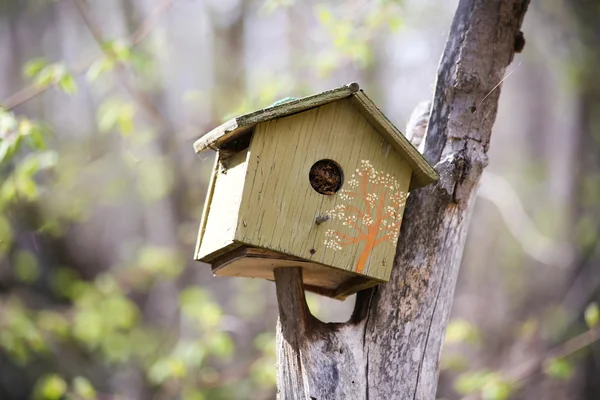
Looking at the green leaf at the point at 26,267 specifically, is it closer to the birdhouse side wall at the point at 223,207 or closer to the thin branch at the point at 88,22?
the thin branch at the point at 88,22

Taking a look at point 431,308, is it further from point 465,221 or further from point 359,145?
point 359,145

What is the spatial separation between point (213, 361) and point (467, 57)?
6.74 metres

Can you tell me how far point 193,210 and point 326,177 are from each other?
474 centimetres

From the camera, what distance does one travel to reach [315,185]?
7.59 ft

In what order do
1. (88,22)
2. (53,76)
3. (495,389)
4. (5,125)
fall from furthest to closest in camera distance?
(88,22) → (495,389) → (53,76) → (5,125)

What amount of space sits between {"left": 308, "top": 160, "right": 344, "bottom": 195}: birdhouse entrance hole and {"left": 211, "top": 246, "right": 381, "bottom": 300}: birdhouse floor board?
0.25 metres

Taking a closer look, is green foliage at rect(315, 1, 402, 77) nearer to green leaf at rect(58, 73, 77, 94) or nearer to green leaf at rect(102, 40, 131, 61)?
green leaf at rect(102, 40, 131, 61)

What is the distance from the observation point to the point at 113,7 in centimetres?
805

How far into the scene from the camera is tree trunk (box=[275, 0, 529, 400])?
2332 millimetres

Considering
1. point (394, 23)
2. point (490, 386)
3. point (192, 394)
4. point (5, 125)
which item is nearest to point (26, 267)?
point (192, 394)

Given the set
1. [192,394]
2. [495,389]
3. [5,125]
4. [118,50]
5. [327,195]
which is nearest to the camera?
[327,195]

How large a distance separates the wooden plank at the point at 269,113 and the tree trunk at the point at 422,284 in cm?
47

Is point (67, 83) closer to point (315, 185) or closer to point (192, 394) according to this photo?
point (315, 185)

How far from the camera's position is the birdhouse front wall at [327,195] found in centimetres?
220
